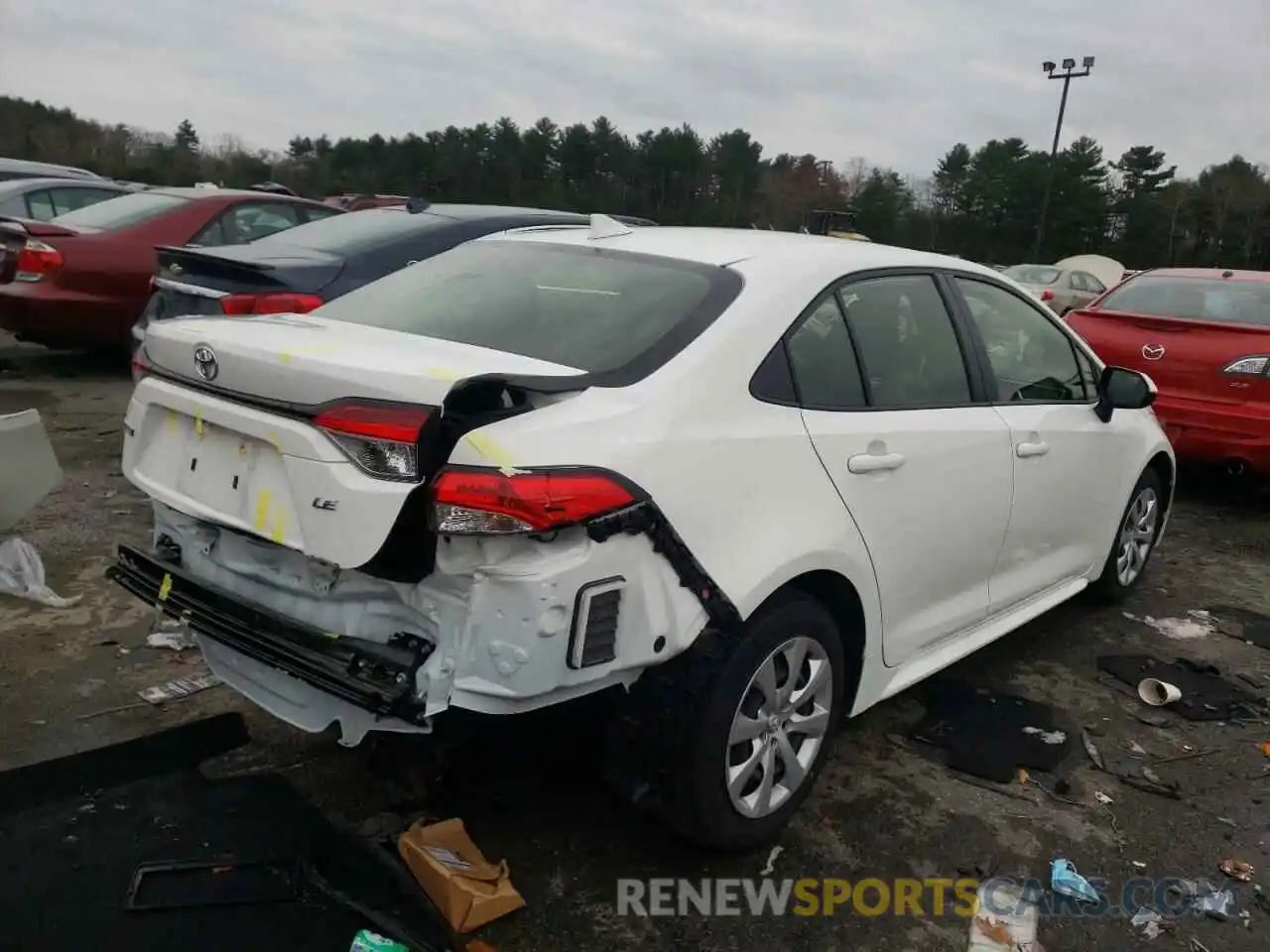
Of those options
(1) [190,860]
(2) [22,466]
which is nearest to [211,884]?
(1) [190,860]

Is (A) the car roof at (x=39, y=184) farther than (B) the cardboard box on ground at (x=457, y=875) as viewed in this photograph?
Yes

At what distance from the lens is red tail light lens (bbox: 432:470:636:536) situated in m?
2.07

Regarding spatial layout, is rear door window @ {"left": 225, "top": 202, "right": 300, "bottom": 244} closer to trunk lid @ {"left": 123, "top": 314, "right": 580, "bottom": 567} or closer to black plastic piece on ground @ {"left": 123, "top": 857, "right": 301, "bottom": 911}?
trunk lid @ {"left": 123, "top": 314, "right": 580, "bottom": 567}

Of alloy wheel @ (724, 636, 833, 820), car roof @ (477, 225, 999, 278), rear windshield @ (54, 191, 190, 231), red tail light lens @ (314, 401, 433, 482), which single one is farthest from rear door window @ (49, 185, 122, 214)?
alloy wheel @ (724, 636, 833, 820)

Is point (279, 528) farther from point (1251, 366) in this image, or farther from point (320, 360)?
point (1251, 366)

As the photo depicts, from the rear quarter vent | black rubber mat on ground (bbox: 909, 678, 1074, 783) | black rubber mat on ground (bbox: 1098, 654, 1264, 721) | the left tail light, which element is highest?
the left tail light

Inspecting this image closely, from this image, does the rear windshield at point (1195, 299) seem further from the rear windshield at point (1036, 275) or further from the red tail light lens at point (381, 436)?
the rear windshield at point (1036, 275)

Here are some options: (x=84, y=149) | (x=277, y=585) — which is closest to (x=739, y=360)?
(x=277, y=585)

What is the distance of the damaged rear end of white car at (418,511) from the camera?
212 cm

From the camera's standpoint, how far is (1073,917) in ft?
8.80

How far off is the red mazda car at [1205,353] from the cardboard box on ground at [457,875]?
18.1 feet

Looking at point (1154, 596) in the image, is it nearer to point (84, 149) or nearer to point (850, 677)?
point (850, 677)

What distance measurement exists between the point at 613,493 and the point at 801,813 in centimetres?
142

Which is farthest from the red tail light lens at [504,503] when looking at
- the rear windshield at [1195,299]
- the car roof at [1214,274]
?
the car roof at [1214,274]
